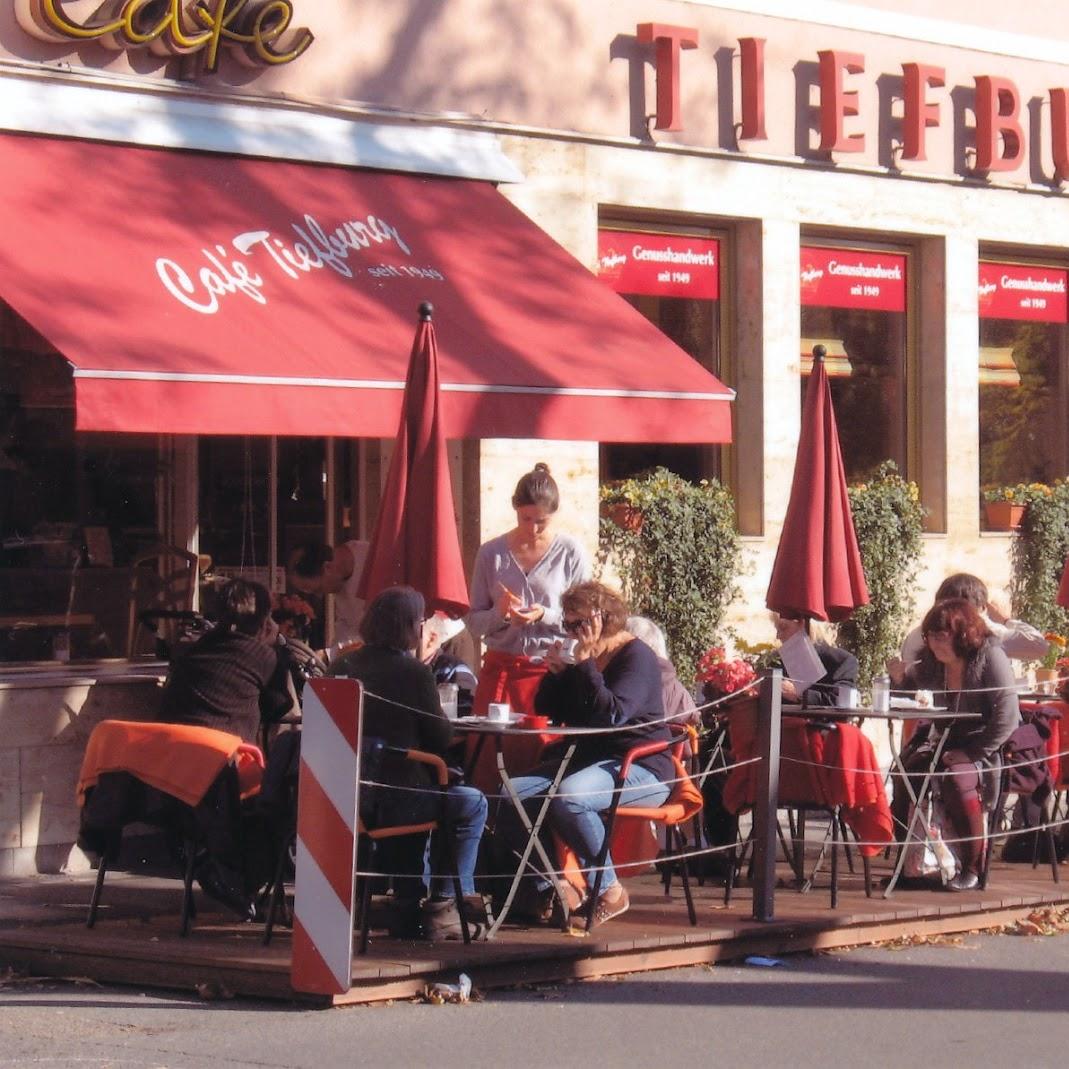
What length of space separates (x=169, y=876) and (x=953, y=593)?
13.5 ft

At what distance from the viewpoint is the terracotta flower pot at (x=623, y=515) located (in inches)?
535

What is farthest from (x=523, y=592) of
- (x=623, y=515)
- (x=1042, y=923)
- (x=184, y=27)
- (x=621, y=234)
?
(x=621, y=234)

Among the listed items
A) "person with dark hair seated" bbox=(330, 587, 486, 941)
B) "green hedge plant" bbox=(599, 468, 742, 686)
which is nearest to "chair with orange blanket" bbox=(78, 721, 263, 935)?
"person with dark hair seated" bbox=(330, 587, 486, 941)

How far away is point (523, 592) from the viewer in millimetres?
10766

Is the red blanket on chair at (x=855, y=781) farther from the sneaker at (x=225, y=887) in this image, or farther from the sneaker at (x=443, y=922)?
the sneaker at (x=225, y=887)

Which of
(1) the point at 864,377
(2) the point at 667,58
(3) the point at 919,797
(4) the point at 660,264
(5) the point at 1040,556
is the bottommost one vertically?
(3) the point at 919,797

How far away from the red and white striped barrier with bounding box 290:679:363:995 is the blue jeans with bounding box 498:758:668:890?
4.47 ft

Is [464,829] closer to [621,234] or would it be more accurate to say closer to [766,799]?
[766,799]

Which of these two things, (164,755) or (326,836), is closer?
(326,836)

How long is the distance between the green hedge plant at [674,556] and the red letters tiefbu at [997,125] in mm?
3323

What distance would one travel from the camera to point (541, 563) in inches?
424

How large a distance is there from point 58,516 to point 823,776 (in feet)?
13.6

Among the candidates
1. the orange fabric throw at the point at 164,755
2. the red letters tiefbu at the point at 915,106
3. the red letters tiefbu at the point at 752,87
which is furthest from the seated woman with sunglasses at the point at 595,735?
the red letters tiefbu at the point at 915,106

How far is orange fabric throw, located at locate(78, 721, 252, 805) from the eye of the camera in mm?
8859
